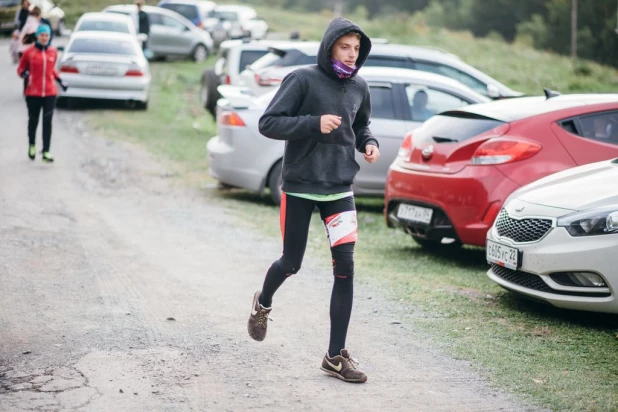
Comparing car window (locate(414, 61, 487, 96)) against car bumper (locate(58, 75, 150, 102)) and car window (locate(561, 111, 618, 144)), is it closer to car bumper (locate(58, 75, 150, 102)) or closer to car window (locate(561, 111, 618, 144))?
car window (locate(561, 111, 618, 144))

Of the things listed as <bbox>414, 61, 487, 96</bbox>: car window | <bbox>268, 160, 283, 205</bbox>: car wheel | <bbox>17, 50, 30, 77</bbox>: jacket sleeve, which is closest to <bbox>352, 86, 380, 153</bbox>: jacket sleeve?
<bbox>268, 160, 283, 205</bbox>: car wheel

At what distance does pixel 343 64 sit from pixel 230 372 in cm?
176

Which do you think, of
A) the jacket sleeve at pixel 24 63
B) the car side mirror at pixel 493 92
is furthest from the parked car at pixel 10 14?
the car side mirror at pixel 493 92

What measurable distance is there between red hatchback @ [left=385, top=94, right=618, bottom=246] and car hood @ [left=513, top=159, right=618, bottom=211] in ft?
3.11

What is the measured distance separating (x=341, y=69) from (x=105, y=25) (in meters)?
21.9

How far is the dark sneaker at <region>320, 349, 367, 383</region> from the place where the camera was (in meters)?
5.29

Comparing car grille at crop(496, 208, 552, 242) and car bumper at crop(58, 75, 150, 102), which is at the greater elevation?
car grille at crop(496, 208, 552, 242)

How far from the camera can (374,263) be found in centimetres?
936

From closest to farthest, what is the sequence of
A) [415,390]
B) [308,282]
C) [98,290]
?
[415,390], [98,290], [308,282]

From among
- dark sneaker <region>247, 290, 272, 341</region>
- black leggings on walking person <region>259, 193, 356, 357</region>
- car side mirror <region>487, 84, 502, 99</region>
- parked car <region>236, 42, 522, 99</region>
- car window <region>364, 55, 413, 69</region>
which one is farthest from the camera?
car window <region>364, 55, 413, 69</region>

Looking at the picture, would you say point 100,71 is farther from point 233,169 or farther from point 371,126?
point 371,126

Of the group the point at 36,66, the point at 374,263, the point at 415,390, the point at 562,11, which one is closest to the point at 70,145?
the point at 36,66

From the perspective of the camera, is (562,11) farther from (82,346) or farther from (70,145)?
(82,346)

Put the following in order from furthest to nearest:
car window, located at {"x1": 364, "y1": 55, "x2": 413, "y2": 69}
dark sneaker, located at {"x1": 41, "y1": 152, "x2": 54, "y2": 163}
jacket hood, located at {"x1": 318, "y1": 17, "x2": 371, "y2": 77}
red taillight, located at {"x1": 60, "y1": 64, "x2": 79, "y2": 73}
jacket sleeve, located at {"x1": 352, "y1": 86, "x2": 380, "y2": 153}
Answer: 1. red taillight, located at {"x1": 60, "y1": 64, "x2": 79, "y2": 73}
2. car window, located at {"x1": 364, "y1": 55, "x2": 413, "y2": 69}
3. dark sneaker, located at {"x1": 41, "y1": 152, "x2": 54, "y2": 163}
4. jacket sleeve, located at {"x1": 352, "y1": 86, "x2": 380, "y2": 153}
5. jacket hood, located at {"x1": 318, "y1": 17, "x2": 371, "y2": 77}
